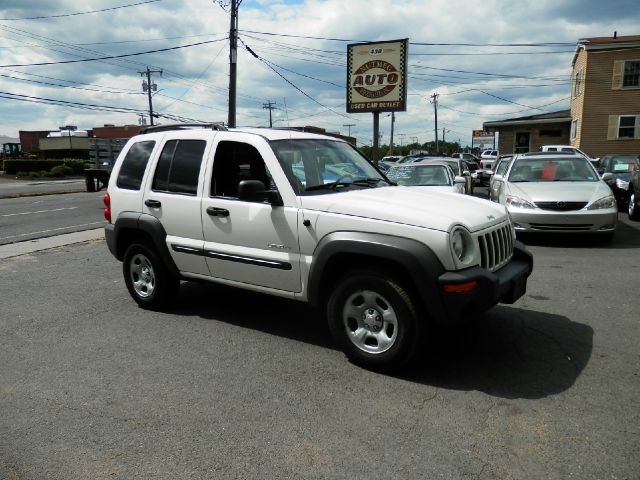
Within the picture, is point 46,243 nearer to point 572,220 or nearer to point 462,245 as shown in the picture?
point 462,245

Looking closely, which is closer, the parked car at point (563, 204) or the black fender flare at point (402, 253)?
the black fender flare at point (402, 253)

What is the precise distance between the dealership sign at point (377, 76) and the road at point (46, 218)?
11.0 m

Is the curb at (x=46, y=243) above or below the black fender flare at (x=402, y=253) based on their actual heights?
below

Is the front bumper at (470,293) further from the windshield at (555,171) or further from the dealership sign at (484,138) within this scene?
the dealership sign at (484,138)

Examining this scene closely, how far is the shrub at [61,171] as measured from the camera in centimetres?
4788

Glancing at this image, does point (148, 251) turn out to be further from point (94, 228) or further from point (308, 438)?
point (94, 228)

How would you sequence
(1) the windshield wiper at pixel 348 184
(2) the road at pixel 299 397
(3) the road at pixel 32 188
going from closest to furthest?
(2) the road at pixel 299 397 < (1) the windshield wiper at pixel 348 184 < (3) the road at pixel 32 188

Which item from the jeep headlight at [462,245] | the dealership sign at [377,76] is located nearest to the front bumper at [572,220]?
the jeep headlight at [462,245]

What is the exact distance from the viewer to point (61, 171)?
48.7 meters

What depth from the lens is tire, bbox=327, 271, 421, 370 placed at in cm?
378

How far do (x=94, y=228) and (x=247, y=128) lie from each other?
888 centimetres

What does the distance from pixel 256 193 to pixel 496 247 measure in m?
1.94

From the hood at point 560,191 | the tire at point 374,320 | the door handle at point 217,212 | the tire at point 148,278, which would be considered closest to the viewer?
the tire at point 374,320

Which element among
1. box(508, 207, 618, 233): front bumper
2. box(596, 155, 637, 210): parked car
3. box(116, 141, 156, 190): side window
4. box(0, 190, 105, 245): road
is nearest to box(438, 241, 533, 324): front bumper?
box(116, 141, 156, 190): side window
